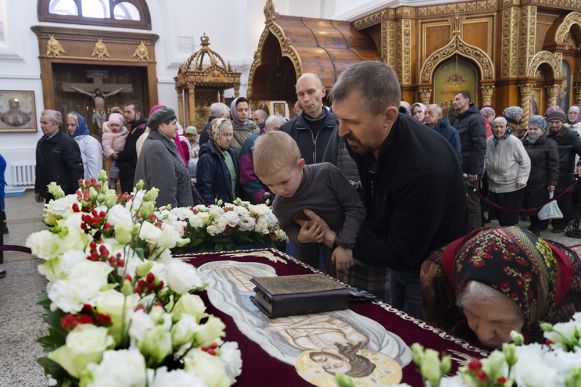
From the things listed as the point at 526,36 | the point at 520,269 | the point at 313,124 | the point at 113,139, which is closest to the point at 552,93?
the point at 526,36

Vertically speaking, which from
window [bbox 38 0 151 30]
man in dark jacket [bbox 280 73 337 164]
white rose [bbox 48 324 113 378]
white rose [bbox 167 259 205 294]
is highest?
window [bbox 38 0 151 30]

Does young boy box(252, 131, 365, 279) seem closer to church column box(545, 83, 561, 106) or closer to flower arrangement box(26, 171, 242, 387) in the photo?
flower arrangement box(26, 171, 242, 387)

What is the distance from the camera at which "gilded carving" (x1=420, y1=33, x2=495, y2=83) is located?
7641 millimetres

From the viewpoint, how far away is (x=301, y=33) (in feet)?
26.8

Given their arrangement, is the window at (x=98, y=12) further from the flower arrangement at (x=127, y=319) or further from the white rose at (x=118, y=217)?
the flower arrangement at (x=127, y=319)

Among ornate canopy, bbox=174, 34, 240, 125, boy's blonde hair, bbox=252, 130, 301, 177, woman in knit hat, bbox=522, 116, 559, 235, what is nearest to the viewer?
boy's blonde hair, bbox=252, 130, 301, 177

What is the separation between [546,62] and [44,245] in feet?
27.6

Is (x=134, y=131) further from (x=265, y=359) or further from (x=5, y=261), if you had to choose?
(x=265, y=359)

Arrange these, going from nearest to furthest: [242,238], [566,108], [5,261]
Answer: [242,238]
[5,261]
[566,108]

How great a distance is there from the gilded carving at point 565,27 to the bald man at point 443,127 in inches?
137

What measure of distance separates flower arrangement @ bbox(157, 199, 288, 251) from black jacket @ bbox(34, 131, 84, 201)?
9.42ft

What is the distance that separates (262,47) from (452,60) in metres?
3.07

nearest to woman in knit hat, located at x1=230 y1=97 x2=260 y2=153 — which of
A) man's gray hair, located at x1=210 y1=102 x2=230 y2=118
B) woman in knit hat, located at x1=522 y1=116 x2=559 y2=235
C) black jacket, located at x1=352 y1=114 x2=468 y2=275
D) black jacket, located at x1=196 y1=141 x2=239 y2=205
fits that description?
man's gray hair, located at x1=210 y1=102 x2=230 y2=118

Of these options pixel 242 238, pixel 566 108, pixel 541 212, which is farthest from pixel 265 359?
pixel 566 108
